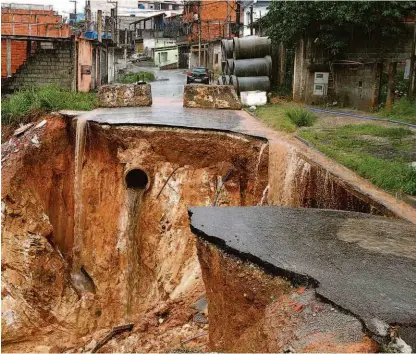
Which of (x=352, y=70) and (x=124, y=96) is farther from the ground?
(x=352, y=70)

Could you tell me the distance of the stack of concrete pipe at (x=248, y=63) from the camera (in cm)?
1973

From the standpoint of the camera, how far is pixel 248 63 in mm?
20750

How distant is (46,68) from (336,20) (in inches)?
436

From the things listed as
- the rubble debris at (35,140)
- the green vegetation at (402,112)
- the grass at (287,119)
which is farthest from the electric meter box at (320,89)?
the rubble debris at (35,140)

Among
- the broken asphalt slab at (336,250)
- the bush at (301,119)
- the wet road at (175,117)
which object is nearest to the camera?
the broken asphalt slab at (336,250)

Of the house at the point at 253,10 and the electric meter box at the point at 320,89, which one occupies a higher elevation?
the house at the point at 253,10

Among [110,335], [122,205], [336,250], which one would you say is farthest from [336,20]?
[336,250]

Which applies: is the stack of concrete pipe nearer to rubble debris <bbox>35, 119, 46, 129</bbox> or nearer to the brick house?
rubble debris <bbox>35, 119, 46, 129</bbox>

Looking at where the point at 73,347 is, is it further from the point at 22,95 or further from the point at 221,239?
the point at 22,95

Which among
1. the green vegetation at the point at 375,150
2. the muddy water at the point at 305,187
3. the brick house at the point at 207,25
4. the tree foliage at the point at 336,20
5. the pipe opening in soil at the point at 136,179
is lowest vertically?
the pipe opening in soil at the point at 136,179

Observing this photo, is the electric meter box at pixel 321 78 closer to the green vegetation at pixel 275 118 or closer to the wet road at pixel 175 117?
the green vegetation at pixel 275 118

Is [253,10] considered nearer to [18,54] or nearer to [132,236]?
[18,54]

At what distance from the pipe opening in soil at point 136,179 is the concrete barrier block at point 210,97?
5.34 m

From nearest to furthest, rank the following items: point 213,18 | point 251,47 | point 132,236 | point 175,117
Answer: point 132,236 < point 175,117 < point 251,47 < point 213,18
